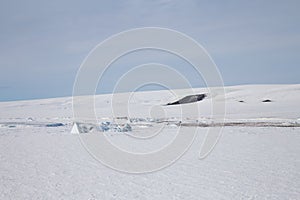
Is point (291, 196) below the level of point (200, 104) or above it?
below

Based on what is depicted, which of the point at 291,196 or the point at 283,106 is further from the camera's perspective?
the point at 283,106

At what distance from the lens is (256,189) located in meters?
4.23

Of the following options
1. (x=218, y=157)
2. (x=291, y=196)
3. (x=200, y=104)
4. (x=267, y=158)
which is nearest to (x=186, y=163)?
(x=218, y=157)

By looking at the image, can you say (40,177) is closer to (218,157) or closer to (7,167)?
(7,167)

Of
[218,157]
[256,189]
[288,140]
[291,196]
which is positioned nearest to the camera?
[291,196]

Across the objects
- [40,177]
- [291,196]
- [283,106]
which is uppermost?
[283,106]

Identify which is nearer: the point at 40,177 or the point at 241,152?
the point at 40,177

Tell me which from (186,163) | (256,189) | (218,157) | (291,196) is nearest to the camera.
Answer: (291,196)

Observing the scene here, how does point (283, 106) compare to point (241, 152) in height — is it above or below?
above

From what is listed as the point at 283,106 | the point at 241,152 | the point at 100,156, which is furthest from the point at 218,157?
the point at 283,106

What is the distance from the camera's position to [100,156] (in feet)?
22.5

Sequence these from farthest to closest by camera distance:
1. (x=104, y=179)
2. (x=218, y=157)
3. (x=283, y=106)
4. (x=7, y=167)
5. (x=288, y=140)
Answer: (x=283, y=106), (x=288, y=140), (x=218, y=157), (x=7, y=167), (x=104, y=179)

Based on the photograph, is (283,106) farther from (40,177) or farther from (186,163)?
(40,177)

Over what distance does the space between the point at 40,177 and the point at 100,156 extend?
203 cm
